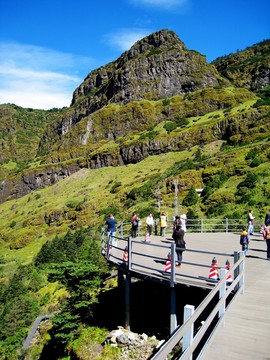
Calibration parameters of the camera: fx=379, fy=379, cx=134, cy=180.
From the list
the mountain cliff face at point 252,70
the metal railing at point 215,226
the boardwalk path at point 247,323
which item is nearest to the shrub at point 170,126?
the mountain cliff face at point 252,70

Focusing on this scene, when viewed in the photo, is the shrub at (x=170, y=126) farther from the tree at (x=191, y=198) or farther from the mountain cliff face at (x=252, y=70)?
the mountain cliff face at (x=252, y=70)

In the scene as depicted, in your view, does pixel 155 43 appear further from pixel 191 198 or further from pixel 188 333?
pixel 188 333

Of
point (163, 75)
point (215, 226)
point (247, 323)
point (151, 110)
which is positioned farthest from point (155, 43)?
point (247, 323)

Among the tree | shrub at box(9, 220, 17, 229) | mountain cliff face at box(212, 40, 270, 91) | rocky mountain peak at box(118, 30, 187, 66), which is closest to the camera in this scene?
the tree

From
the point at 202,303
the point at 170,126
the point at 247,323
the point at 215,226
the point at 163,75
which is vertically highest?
the point at 163,75

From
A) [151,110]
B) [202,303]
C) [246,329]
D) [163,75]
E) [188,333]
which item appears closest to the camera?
[188,333]

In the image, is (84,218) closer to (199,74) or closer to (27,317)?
(27,317)

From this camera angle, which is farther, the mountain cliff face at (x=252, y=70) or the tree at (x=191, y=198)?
the mountain cliff face at (x=252, y=70)

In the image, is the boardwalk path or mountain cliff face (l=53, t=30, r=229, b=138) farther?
mountain cliff face (l=53, t=30, r=229, b=138)

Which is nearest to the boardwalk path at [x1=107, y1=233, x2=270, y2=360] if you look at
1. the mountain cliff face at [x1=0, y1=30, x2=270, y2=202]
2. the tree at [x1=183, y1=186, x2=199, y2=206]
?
the tree at [x1=183, y1=186, x2=199, y2=206]

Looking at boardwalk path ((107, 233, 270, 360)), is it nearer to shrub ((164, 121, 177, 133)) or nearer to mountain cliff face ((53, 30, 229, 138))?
shrub ((164, 121, 177, 133))

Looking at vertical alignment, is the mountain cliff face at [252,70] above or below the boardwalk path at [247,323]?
above

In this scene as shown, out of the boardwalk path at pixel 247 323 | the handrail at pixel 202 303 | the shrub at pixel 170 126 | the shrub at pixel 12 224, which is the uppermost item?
the shrub at pixel 170 126

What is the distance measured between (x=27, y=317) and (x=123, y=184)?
50.6 metres
